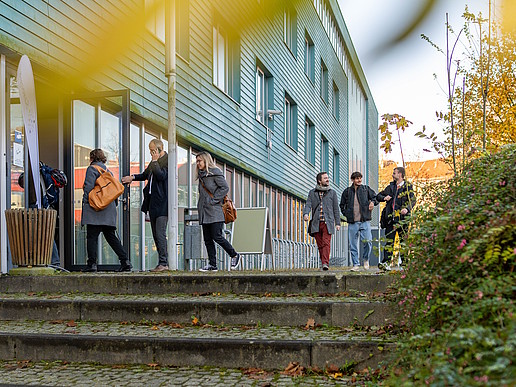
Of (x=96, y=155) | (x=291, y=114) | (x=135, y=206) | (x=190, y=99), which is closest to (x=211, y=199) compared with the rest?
(x=96, y=155)

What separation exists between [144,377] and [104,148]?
20.2ft

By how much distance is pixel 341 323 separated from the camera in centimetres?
534

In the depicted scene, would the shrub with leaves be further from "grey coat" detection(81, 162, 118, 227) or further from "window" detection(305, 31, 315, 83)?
"grey coat" detection(81, 162, 118, 227)

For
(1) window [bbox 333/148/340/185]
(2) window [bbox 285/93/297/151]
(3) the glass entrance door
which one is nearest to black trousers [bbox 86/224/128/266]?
(3) the glass entrance door

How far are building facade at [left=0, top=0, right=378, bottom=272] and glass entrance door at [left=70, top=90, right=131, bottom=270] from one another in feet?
0.06

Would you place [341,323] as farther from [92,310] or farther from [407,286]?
[92,310]

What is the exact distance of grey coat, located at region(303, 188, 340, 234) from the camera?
10.4 meters

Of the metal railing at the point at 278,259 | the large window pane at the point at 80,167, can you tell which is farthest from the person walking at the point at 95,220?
the metal railing at the point at 278,259

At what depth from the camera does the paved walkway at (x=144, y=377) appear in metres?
4.28

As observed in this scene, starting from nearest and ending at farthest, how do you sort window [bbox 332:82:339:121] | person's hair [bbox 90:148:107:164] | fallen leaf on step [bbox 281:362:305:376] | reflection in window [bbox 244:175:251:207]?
window [bbox 332:82:339:121]
fallen leaf on step [bbox 281:362:305:376]
person's hair [bbox 90:148:107:164]
reflection in window [bbox 244:175:251:207]

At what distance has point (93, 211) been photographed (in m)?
8.28

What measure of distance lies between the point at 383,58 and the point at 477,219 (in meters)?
3.02

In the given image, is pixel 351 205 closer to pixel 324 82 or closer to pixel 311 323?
pixel 311 323

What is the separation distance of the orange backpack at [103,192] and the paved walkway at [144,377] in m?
3.46
